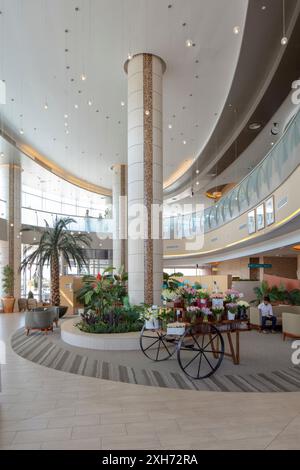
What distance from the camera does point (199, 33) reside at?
8867mm

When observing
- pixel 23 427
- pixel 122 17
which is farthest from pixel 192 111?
pixel 23 427

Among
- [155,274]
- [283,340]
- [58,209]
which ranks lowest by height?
[283,340]

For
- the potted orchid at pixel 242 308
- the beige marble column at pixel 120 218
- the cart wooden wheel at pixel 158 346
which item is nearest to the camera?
the potted orchid at pixel 242 308

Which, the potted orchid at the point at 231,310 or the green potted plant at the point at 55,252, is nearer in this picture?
the potted orchid at the point at 231,310

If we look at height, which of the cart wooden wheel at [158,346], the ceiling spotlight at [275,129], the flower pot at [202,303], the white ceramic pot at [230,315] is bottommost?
the cart wooden wheel at [158,346]

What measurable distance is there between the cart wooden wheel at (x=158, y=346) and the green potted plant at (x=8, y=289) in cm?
1108

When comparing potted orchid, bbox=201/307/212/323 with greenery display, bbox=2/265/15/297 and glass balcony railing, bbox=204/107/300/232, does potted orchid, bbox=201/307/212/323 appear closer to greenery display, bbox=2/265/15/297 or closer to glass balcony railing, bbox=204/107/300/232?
glass balcony railing, bbox=204/107/300/232

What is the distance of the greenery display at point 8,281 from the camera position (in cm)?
1661

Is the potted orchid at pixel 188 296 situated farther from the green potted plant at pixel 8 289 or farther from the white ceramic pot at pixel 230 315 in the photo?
the green potted plant at pixel 8 289

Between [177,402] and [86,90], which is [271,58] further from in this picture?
[177,402]

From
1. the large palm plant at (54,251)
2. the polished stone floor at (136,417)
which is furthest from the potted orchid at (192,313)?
the large palm plant at (54,251)

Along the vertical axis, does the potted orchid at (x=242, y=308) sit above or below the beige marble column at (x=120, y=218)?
below

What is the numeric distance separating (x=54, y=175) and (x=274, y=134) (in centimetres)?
1196

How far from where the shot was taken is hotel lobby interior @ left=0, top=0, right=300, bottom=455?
12.9ft
